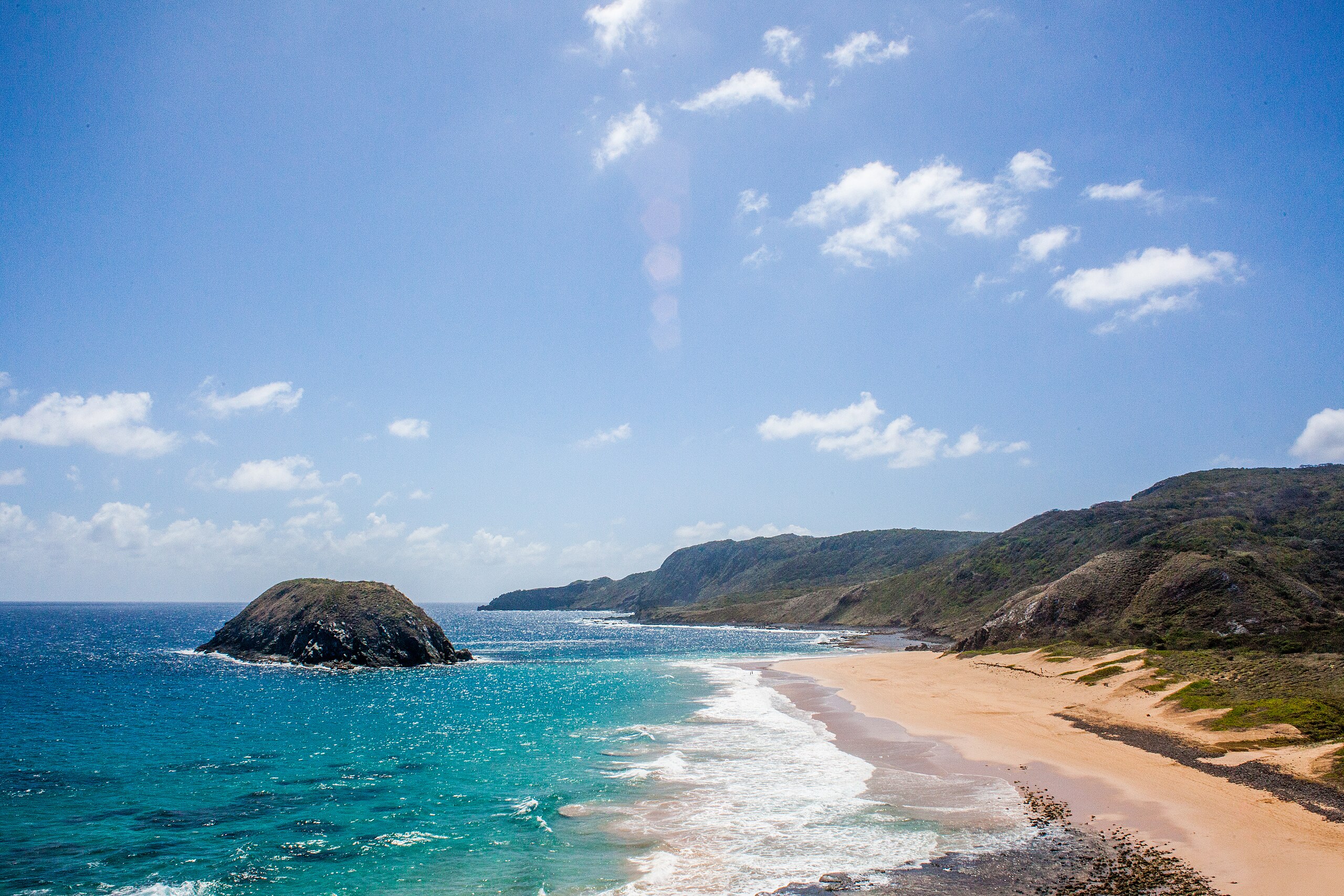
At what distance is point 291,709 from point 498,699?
14540 mm

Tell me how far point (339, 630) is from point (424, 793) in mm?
56001

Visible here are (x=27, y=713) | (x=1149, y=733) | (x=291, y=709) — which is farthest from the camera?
(x=291, y=709)

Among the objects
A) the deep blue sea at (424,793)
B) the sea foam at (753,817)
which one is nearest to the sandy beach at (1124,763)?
the sea foam at (753,817)

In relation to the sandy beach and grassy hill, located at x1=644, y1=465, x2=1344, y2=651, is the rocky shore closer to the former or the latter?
the sandy beach

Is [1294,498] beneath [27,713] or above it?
above

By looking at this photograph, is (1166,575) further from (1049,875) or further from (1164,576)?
(1049,875)

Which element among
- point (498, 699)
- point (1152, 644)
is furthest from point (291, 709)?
point (1152, 644)

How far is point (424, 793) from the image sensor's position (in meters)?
27.2

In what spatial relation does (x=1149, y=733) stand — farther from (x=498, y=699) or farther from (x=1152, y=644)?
(x=498, y=699)

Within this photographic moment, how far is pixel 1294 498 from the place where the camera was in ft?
336

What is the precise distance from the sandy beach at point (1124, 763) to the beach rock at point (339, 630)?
50621 mm

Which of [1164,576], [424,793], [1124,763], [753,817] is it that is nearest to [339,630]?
[424,793]

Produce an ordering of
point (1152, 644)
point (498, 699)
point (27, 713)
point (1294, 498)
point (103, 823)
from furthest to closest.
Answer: point (1294, 498) → point (1152, 644) → point (498, 699) → point (27, 713) → point (103, 823)

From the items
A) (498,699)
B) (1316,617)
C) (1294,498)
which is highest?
(1294,498)
